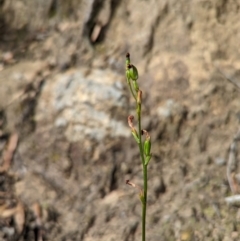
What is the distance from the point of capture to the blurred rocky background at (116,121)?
6.61 ft

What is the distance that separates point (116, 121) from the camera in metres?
2.28

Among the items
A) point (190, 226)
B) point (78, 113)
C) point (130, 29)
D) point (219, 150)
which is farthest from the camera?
point (130, 29)

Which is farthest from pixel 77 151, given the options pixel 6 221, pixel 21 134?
pixel 6 221

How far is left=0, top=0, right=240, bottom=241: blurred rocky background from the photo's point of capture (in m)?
2.01

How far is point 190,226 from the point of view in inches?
76.3

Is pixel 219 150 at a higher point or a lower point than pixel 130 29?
lower

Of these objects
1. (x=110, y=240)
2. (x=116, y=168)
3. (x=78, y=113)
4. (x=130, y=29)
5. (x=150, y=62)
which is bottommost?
(x=110, y=240)

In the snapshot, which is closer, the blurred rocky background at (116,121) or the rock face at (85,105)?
the blurred rocky background at (116,121)

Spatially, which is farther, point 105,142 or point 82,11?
point 82,11

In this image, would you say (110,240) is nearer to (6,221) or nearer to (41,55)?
(6,221)

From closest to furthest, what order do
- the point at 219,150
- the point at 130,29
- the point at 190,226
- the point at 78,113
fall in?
the point at 190,226
the point at 219,150
the point at 78,113
the point at 130,29

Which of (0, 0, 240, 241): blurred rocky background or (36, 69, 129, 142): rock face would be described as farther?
(36, 69, 129, 142): rock face

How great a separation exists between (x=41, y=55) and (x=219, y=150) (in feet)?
3.66

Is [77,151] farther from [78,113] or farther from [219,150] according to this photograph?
[219,150]
